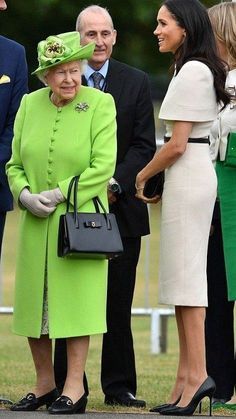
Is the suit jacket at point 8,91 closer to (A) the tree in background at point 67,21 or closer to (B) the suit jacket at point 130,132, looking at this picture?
(B) the suit jacket at point 130,132

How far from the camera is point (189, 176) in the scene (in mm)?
7824

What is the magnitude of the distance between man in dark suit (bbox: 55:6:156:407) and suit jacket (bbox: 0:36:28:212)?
0.35 m

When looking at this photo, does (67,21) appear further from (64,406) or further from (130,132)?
(64,406)

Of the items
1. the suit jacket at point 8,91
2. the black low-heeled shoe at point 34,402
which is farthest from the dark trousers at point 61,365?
the suit jacket at point 8,91

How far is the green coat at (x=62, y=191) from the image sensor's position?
7738mm

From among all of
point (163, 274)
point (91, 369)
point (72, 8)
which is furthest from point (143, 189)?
point (72, 8)

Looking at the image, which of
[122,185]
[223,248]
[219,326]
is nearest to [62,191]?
[122,185]

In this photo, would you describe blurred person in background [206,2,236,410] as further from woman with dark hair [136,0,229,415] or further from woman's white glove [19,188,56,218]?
woman's white glove [19,188,56,218]

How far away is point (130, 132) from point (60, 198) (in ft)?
3.34

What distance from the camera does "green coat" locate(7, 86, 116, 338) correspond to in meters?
7.74

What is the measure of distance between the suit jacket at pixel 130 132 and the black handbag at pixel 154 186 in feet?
1.69

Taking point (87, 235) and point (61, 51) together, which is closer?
point (87, 235)

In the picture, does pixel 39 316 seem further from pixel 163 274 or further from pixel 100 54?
pixel 100 54

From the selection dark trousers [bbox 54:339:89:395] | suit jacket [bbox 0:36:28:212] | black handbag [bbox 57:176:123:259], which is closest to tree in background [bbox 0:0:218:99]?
suit jacket [bbox 0:36:28:212]
